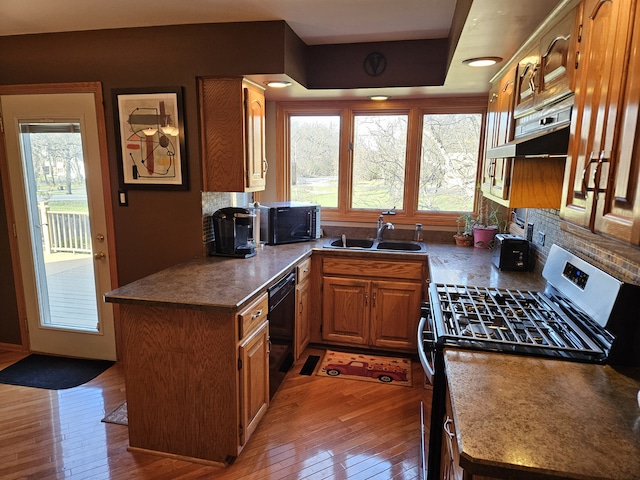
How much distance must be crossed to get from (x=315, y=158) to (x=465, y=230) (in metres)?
1.54

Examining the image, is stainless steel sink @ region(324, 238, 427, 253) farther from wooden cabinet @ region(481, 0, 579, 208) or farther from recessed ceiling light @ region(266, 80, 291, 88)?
recessed ceiling light @ region(266, 80, 291, 88)

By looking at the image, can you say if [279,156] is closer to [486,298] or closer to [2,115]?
[2,115]

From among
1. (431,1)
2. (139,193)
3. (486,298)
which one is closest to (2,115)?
(139,193)

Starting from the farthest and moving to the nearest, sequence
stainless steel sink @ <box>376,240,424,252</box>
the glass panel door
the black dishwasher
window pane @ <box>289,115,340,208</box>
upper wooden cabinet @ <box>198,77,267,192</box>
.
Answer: window pane @ <box>289,115,340,208</box>, stainless steel sink @ <box>376,240,424,252</box>, the glass panel door, upper wooden cabinet @ <box>198,77,267,192</box>, the black dishwasher

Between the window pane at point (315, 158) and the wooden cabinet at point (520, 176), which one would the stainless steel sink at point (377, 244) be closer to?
the window pane at point (315, 158)

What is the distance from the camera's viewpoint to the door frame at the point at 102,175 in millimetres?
2764

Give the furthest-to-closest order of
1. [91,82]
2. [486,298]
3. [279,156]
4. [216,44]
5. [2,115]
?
[279,156]
[2,115]
[91,82]
[216,44]
[486,298]

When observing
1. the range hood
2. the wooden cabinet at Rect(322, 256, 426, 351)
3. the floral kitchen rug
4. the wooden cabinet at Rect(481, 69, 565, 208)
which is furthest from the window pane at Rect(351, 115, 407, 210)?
the range hood

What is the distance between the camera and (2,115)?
9.60ft

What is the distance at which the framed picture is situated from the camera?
104 inches

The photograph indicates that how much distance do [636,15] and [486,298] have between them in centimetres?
132

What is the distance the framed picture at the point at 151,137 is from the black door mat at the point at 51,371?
1454 mm

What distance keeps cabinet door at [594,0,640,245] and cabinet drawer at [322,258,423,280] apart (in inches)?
78.6

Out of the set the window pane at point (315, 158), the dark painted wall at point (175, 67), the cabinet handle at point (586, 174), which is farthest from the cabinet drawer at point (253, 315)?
the window pane at point (315, 158)
